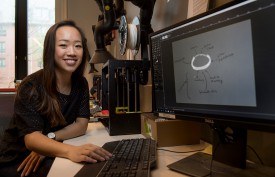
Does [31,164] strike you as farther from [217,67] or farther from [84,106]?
[217,67]

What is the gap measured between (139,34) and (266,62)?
1.06 meters

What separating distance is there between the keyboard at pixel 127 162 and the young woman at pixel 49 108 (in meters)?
0.21

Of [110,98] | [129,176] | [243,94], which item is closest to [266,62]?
[243,94]

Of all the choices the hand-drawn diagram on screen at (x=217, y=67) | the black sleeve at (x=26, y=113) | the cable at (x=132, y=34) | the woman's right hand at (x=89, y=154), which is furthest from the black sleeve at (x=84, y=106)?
the hand-drawn diagram on screen at (x=217, y=67)

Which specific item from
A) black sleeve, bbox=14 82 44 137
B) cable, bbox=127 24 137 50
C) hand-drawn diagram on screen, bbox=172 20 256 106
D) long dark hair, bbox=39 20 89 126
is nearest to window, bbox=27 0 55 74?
Answer: cable, bbox=127 24 137 50

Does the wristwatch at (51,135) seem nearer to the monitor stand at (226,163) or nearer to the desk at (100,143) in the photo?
the desk at (100,143)

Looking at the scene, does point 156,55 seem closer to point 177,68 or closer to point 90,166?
point 177,68

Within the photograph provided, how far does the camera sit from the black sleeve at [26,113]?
3.32ft

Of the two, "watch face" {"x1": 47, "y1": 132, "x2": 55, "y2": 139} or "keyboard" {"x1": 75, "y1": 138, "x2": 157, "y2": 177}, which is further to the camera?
"watch face" {"x1": 47, "y1": 132, "x2": 55, "y2": 139}

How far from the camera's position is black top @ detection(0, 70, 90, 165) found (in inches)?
40.7

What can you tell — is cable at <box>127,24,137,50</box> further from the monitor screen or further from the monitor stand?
the monitor stand

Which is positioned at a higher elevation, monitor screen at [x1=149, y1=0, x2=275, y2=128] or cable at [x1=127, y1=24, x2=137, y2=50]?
cable at [x1=127, y1=24, x2=137, y2=50]

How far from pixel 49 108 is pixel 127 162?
21.7 inches

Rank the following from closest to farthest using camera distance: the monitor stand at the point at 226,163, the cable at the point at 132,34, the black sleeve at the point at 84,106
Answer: the monitor stand at the point at 226,163 → the black sleeve at the point at 84,106 → the cable at the point at 132,34
